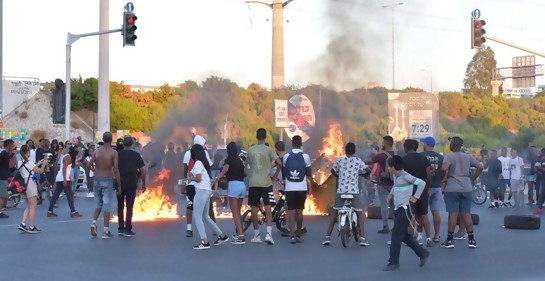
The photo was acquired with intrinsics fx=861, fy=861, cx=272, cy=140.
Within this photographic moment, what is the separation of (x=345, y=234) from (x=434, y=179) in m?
→ 1.93

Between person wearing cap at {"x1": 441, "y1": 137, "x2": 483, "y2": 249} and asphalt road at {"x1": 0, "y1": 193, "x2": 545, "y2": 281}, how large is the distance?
1.69 ft

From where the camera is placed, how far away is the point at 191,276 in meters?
10.5

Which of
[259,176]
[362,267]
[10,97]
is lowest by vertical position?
[362,267]

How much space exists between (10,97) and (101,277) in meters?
61.6

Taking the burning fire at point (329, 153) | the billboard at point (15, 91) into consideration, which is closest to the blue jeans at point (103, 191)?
the burning fire at point (329, 153)

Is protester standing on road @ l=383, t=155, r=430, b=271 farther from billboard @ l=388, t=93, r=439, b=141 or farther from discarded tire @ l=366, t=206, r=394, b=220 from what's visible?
billboard @ l=388, t=93, r=439, b=141

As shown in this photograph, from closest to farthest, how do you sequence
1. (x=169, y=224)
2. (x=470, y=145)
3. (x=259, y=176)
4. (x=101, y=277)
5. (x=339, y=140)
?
(x=101, y=277)
(x=259, y=176)
(x=169, y=224)
(x=339, y=140)
(x=470, y=145)

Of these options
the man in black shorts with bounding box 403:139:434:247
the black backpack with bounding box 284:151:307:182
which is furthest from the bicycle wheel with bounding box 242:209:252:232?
the man in black shorts with bounding box 403:139:434:247

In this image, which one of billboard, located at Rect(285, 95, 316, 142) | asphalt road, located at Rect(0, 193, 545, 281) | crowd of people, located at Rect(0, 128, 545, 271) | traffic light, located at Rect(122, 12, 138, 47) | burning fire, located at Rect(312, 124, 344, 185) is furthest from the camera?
traffic light, located at Rect(122, 12, 138, 47)

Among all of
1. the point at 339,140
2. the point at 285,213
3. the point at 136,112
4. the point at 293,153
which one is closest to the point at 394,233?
the point at 293,153

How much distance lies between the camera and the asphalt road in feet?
35.0

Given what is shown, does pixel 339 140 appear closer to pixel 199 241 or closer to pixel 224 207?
pixel 224 207

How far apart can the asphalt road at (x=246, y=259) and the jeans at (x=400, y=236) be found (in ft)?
0.76

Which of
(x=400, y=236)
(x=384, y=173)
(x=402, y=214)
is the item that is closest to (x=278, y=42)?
(x=384, y=173)
